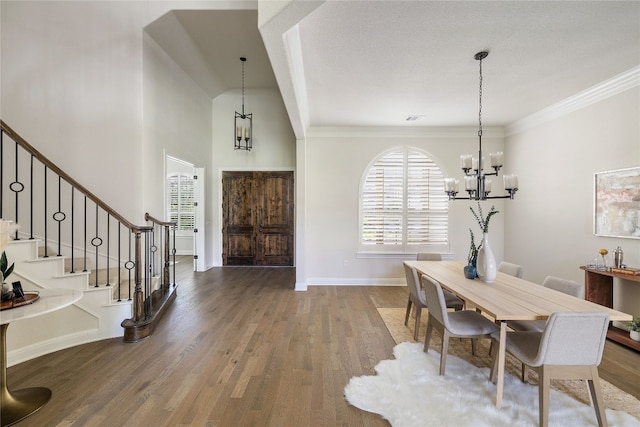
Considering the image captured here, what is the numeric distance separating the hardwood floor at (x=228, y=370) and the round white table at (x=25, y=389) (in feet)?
0.23

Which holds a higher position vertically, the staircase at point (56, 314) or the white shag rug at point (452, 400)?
the staircase at point (56, 314)

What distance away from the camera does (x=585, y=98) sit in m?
3.60

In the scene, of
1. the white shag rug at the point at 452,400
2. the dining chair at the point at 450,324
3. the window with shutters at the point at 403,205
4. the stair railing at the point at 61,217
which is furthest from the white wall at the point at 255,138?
the white shag rug at the point at 452,400

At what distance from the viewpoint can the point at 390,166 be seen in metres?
5.30

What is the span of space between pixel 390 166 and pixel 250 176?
334 cm

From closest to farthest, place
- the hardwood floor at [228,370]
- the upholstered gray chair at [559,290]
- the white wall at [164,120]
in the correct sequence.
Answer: the hardwood floor at [228,370]
the upholstered gray chair at [559,290]
the white wall at [164,120]

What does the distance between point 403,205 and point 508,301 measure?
10.7 feet

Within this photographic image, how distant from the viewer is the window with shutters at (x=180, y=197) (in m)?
8.22

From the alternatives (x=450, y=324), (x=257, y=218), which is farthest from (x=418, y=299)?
(x=257, y=218)

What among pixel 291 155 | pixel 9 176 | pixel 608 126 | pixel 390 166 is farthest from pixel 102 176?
pixel 608 126

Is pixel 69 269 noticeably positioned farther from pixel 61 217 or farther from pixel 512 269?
pixel 512 269

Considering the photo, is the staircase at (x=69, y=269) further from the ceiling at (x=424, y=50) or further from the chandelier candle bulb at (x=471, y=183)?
the chandelier candle bulb at (x=471, y=183)

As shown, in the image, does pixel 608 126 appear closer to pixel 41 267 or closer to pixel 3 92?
pixel 41 267

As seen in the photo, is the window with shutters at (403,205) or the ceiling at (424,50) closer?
the ceiling at (424,50)
